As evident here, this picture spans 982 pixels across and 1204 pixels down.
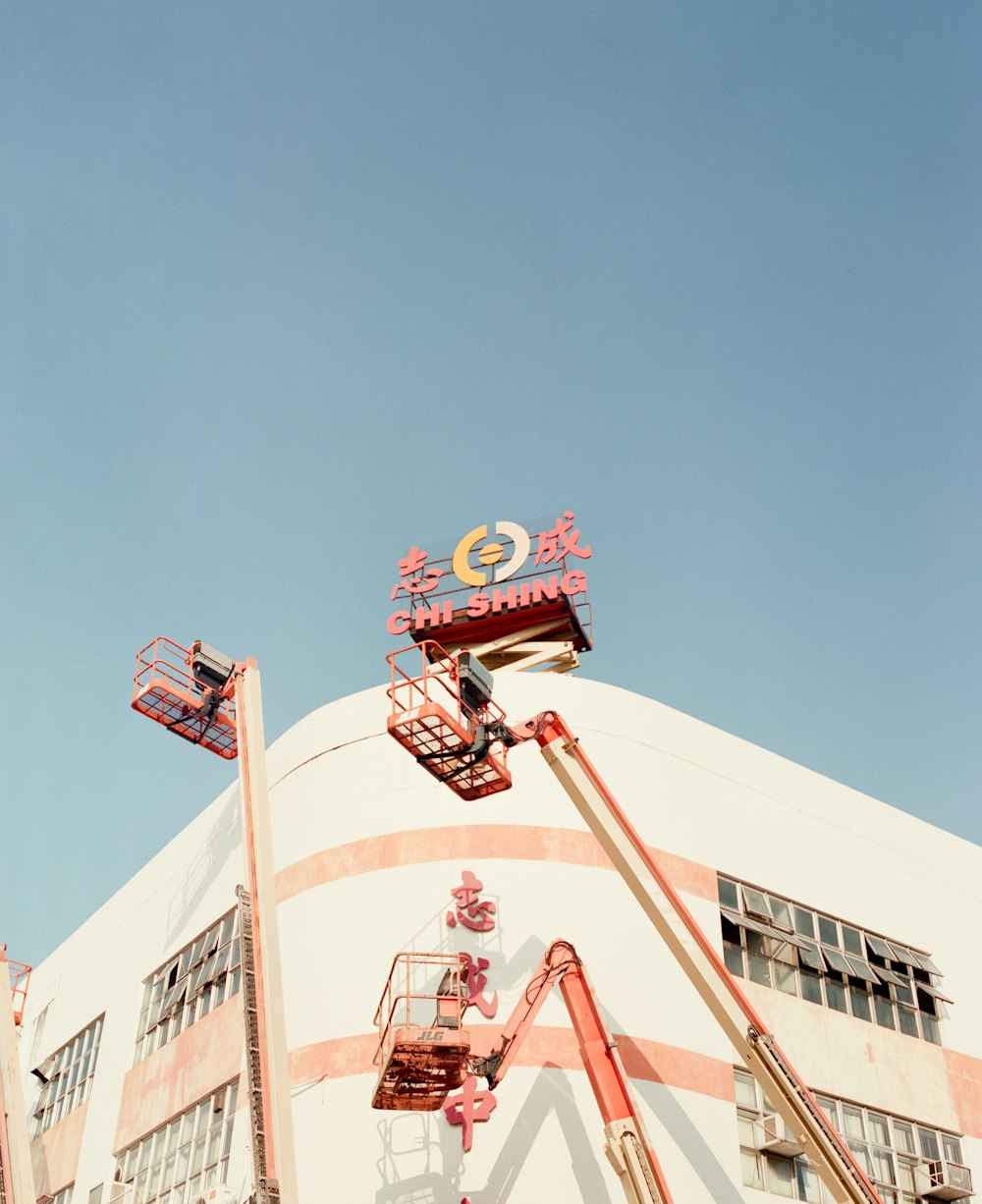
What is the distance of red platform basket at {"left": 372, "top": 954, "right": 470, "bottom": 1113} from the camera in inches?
1080

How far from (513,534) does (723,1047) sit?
1729cm

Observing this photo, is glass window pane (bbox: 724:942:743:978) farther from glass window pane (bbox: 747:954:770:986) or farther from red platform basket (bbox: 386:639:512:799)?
red platform basket (bbox: 386:639:512:799)

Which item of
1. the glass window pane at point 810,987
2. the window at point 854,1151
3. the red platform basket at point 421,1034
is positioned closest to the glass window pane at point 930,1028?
the window at point 854,1151

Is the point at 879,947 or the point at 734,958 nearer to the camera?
the point at 734,958

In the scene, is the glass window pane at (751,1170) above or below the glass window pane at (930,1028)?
below

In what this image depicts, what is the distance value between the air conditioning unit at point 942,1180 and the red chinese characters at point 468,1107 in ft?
39.5

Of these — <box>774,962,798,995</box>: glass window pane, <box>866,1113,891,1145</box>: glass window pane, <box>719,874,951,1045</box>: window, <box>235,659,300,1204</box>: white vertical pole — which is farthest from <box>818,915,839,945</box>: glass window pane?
<box>235,659,300,1204</box>: white vertical pole

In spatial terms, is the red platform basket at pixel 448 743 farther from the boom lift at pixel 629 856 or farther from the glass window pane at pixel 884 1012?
the glass window pane at pixel 884 1012

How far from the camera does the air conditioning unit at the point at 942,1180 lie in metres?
35.0

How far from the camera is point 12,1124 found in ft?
118

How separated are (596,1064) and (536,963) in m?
3.79

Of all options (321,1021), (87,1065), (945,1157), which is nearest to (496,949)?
(321,1021)

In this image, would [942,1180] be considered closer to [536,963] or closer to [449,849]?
[536,963]

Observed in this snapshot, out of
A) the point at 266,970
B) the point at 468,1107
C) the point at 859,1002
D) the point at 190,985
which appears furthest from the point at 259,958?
the point at 859,1002
